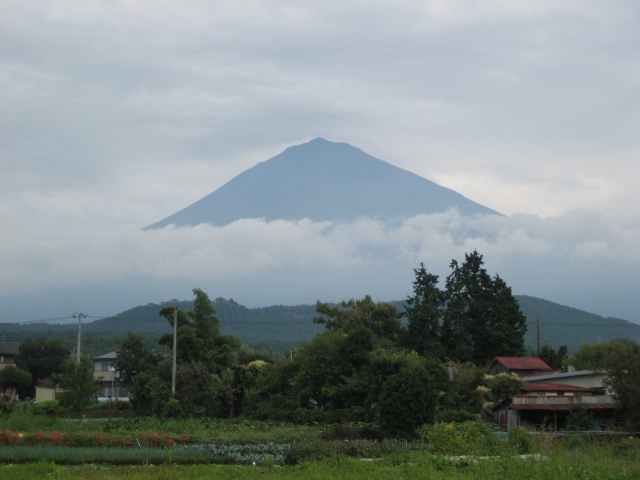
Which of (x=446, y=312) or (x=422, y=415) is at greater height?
(x=446, y=312)

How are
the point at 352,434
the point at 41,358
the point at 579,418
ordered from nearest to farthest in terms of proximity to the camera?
the point at 352,434 < the point at 579,418 < the point at 41,358

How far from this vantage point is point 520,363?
46.4m

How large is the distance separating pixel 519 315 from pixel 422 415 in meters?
28.1

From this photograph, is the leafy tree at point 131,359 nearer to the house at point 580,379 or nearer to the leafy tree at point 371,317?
the leafy tree at point 371,317

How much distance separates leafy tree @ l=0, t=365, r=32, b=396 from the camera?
5869cm

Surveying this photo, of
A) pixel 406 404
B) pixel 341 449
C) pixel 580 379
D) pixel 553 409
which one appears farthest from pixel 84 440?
pixel 580 379

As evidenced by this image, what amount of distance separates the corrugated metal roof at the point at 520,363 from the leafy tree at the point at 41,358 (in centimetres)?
4485

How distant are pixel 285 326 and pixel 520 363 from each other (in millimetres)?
130364

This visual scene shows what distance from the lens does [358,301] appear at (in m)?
51.2

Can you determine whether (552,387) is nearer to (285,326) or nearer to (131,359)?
(131,359)

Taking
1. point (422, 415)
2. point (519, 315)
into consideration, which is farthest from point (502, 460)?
point (519, 315)

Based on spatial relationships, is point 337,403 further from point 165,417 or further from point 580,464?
point 580,464

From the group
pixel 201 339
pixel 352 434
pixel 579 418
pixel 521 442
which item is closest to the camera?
pixel 521 442

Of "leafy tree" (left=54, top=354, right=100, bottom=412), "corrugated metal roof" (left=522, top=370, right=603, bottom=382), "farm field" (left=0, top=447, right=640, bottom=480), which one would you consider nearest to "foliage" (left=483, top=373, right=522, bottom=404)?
"corrugated metal roof" (left=522, top=370, right=603, bottom=382)
